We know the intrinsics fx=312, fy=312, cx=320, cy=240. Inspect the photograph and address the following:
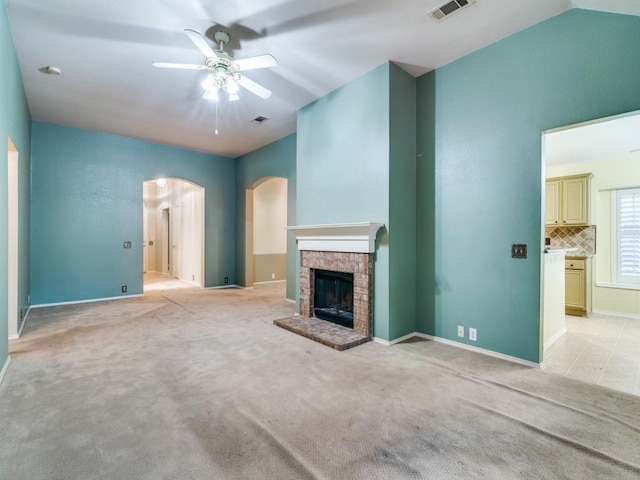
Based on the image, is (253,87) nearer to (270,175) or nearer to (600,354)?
(270,175)

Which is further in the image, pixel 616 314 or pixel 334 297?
pixel 616 314

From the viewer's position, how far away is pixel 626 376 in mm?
2682

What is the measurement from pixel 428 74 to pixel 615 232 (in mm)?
4318

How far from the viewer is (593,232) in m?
5.27

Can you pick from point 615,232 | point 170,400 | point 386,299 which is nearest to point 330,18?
point 386,299

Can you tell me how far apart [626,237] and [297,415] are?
609 centimetres

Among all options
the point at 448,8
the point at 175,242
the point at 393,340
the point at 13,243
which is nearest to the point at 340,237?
the point at 393,340

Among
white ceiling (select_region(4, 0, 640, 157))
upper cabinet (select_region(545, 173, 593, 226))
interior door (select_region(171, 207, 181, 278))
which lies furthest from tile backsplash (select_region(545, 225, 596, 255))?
interior door (select_region(171, 207, 181, 278))

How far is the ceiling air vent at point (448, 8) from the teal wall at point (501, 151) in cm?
76

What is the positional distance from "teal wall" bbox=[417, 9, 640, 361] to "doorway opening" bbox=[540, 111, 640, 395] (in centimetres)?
101

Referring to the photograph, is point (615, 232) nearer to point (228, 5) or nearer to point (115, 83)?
point (228, 5)

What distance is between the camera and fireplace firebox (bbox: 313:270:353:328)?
397 cm

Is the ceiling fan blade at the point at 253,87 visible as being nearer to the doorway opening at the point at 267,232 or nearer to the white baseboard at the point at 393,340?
the white baseboard at the point at 393,340

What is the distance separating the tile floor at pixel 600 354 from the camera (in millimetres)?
2645
